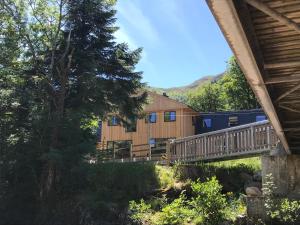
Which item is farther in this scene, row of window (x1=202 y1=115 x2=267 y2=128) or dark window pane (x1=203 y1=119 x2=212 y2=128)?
dark window pane (x1=203 y1=119 x2=212 y2=128)

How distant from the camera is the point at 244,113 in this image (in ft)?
140

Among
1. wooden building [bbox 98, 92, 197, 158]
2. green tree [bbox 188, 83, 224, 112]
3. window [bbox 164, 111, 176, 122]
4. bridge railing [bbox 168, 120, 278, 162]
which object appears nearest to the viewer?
bridge railing [bbox 168, 120, 278, 162]

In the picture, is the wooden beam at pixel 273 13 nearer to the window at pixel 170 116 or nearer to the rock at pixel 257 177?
the rock at pixel 257 177

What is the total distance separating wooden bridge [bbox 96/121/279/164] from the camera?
18.7 meters

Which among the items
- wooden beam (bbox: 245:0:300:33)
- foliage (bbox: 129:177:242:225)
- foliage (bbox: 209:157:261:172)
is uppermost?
wooden beam (bbox: 245:0:300:33)

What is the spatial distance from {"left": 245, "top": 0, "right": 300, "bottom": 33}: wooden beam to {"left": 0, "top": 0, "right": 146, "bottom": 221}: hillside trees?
15.7 m

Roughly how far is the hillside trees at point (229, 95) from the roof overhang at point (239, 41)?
46.5 m

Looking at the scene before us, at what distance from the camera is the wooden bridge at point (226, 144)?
1872 cm

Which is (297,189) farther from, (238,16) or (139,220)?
(238,16)

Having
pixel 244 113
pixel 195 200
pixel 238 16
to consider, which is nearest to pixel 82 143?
pixel 195 200

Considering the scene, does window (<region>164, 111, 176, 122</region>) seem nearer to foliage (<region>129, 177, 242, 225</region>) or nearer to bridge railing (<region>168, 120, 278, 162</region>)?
bridge railing (<region>168, 120, 278, 162</region>)

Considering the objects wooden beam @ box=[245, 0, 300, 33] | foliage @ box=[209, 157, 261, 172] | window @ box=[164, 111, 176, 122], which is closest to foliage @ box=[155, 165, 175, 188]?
foliage @ box=[209, 157, 261, 172]

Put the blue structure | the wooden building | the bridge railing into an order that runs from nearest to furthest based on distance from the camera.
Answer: the bridge railing
the blue structure
the wooden building

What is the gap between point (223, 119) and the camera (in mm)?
44344
